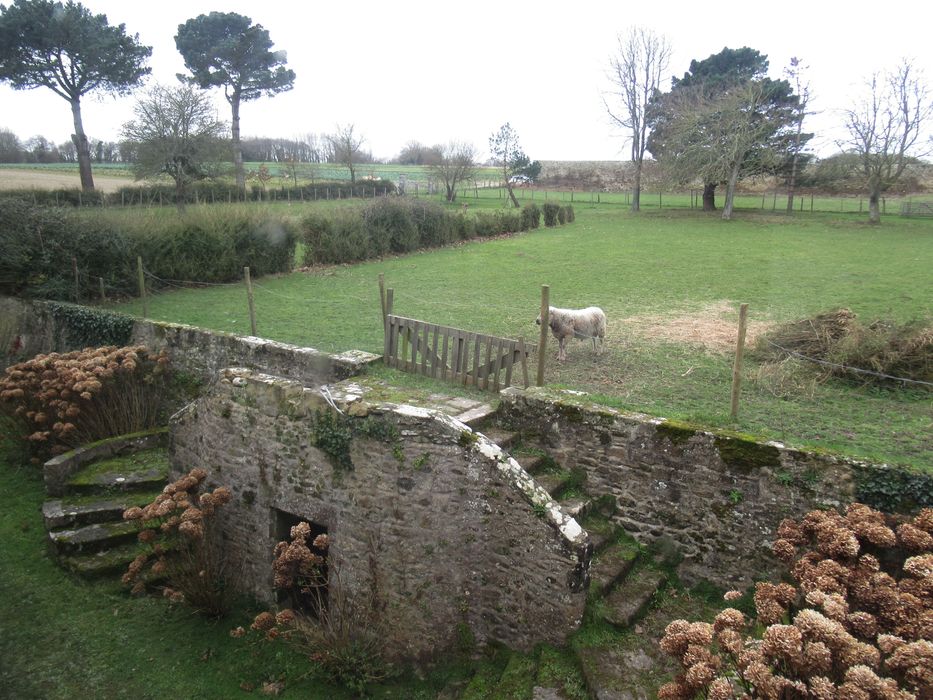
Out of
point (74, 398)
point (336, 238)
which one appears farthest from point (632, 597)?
point (336, 238)

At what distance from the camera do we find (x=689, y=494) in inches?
261

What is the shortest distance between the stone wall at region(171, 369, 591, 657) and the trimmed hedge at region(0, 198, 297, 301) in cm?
1062

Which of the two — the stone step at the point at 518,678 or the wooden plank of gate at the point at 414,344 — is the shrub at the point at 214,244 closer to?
the wooden plank of gate at the point at 414,344

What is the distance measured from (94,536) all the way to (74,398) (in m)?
2.88

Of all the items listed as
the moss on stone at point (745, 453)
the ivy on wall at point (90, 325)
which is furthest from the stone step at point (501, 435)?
the ivy on wall at point (90, 325)

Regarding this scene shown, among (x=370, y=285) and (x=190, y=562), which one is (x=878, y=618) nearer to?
(x=190, y=562)

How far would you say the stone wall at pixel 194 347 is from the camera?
1050 cm

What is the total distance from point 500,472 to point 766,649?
301 cm

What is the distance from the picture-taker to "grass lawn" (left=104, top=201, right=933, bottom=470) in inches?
310

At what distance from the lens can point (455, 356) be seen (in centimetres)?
973

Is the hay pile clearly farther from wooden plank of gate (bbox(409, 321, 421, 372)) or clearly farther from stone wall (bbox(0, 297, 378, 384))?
stone wall (bbox(0, 297, 378, 384))

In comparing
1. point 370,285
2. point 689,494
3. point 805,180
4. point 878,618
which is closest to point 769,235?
point 805,180

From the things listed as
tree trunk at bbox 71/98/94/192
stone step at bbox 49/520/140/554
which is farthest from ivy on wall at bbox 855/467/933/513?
tree trunk at bbox 71/98/94/192

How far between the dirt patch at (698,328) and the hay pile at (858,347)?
103 centimetres
